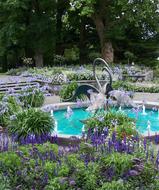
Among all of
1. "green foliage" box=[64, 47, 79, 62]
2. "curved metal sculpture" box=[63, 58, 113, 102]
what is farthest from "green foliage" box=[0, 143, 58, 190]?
"green foliage" box=[64, 47, 79, 62]

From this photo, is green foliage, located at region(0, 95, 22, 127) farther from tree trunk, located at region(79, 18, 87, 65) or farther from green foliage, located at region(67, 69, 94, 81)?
tree trunk, located at region(79, 18, 87, 65)

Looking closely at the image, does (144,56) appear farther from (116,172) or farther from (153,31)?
(116,172)

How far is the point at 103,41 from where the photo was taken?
2772 cm

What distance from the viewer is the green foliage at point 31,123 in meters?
8.48

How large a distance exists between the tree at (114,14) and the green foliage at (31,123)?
16067 millimetres

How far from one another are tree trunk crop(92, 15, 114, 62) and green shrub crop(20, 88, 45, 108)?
14.4 meters

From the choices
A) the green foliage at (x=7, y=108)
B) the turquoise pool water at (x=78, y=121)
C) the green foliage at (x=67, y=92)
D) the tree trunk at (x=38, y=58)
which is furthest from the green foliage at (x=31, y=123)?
the tree trunk at (x=38, y=58)

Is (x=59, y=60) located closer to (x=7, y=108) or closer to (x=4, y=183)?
(x=7, y=108)

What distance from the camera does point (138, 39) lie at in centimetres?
3072

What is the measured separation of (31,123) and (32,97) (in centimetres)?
453

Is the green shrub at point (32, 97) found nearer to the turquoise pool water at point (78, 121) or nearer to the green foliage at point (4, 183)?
the turquoise pool water at point (78, 121)

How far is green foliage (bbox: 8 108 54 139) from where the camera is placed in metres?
8.48

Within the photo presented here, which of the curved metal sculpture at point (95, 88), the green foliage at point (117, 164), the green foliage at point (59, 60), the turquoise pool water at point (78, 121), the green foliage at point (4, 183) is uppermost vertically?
the green foliage at point (59, 60)

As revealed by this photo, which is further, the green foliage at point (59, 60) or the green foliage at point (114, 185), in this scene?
the green foliage at point (59, 60)
